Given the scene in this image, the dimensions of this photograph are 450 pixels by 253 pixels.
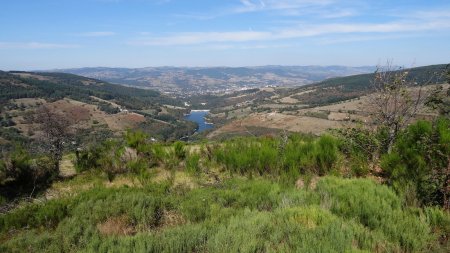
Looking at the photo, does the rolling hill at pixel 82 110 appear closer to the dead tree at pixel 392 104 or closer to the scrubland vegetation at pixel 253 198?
the scrubland vegetation at pixel 253 198

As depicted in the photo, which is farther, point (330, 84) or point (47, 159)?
point (330, 84)

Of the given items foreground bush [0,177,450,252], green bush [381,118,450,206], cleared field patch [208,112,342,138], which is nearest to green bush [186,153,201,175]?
foreground bush [0,177,450,252]

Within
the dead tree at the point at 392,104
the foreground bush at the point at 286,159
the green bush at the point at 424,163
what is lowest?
the foreground bush at the point at 286,159

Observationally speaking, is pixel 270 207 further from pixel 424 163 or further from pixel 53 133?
pixel 53 133

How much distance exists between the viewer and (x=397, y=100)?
9.47 meters

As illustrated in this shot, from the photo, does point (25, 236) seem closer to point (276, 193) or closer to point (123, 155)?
point (276, 193)

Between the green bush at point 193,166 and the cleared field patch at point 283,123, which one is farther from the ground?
the green bush at point 193,166

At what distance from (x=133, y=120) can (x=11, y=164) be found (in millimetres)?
111879

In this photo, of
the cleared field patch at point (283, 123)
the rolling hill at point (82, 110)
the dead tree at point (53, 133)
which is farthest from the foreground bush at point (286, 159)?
the rolling hill at point (82, 110)

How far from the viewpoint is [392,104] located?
9750 millimetres

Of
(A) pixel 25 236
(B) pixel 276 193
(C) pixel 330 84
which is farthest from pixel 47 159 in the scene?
(C) pixel 330 84

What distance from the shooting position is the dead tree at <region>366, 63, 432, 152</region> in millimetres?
9062

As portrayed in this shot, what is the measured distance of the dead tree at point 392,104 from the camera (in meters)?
9.06

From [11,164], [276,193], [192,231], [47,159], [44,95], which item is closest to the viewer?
[192,231]
